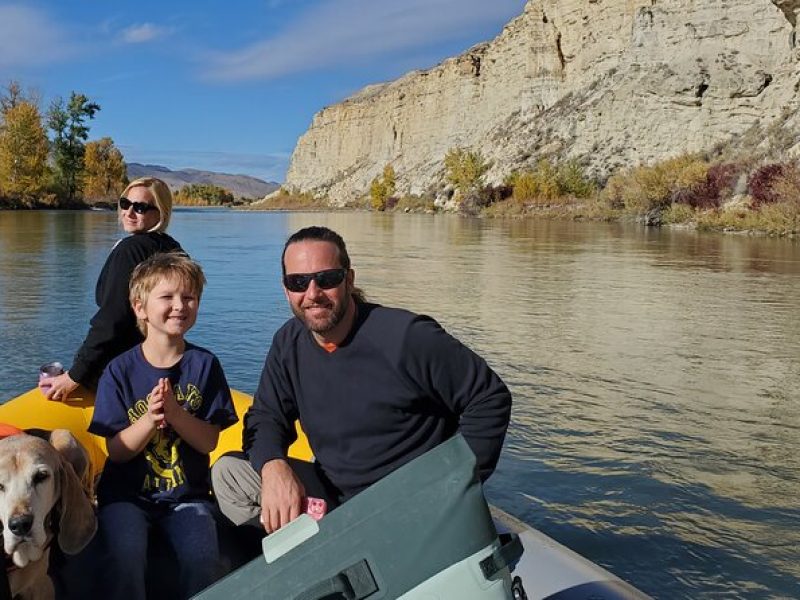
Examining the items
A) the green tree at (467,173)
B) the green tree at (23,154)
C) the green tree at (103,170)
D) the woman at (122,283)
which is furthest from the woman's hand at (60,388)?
the green tree at (103,170)

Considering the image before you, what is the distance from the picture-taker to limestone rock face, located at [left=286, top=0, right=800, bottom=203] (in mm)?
37844

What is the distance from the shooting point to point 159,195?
317cm

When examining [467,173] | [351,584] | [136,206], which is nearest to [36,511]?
[351,584]

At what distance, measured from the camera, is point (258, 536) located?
2.52 metres

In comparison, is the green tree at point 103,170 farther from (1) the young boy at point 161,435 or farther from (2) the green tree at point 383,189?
(1) the young boy at point 161,435

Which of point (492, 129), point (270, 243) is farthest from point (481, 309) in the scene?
point (492, 129)

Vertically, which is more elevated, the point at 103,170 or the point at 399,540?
the point at 103,170

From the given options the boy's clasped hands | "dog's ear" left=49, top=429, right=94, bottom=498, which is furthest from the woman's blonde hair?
"dog's ear" left=49, top=429, right=94, bottom=498

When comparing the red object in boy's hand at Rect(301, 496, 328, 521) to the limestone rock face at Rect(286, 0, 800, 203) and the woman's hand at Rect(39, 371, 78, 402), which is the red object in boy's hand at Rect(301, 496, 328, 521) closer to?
the woman's hand at Rect(39, 371, 78, 402)

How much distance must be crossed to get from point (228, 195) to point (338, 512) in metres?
154

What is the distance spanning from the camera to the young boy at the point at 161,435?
220cm

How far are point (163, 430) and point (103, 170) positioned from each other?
75.7m

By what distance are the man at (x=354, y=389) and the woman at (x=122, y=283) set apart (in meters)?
0.95

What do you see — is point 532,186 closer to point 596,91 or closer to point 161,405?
point 596,91
